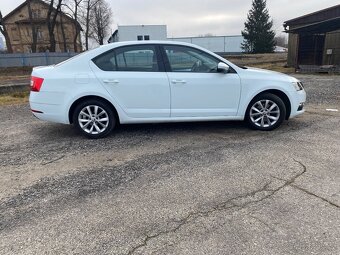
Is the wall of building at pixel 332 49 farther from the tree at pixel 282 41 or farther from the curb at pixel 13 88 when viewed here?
the tree at pixel 282 41

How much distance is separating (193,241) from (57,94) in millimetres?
3455

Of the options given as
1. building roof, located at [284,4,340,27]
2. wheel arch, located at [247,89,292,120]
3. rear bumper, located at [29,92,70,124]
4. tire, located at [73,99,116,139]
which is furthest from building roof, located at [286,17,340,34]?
rear bumper, located at [29,92,70,124]

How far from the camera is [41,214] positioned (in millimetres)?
2764

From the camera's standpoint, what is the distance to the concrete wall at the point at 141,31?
37.8 meters

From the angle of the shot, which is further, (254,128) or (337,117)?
(337,117)

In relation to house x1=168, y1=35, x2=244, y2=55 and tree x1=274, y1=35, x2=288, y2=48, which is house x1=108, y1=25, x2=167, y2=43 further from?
tree x1=274, y1=35, x2=288, y2=48

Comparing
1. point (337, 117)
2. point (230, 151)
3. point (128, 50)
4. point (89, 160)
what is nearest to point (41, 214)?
point (89, 160)

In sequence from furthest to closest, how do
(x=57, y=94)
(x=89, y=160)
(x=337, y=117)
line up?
(x=337, y=117) → (x=57, y=94) → (x=89, y=160)

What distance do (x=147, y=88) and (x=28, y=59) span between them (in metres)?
28.8

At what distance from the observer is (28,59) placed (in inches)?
1138

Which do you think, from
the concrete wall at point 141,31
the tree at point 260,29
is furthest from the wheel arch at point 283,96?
the tree at point 260,29

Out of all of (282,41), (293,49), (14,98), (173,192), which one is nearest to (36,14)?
(293,49)

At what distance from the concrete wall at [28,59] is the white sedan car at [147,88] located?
87.1 feet

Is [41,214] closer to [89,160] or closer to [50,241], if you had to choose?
[50,241]
